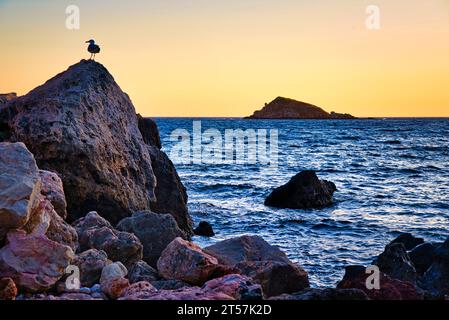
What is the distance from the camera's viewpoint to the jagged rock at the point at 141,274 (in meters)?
7.62

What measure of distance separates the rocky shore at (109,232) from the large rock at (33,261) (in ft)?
0.04

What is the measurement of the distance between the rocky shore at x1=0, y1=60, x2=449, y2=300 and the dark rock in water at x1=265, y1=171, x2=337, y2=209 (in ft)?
21.3

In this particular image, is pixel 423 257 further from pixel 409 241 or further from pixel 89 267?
pixel 89 267

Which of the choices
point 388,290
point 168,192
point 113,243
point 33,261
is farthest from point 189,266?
point 168,192

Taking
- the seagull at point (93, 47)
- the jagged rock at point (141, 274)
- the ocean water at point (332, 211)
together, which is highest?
the seagull at point (93, 47)

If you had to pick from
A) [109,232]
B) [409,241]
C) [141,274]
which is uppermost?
[109,232]

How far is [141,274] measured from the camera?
25.4 ft

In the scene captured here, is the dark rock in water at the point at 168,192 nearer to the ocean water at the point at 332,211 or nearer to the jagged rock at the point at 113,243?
the ocean water at the point at 332,211

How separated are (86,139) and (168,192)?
3.97 meters

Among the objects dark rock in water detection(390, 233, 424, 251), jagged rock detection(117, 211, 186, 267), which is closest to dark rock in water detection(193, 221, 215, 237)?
dark rock in water detection(390, 233, 424, 251)

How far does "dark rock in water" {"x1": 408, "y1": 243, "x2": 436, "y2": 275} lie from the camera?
1044 cm

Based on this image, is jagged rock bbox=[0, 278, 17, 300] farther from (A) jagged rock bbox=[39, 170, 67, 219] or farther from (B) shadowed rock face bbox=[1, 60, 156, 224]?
(B) shadowed rock face bbox=[1, 60, 156, 224]

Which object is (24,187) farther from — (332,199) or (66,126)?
(332,199)

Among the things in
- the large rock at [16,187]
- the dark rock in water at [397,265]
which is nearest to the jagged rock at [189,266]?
the large rock at [16,187]
